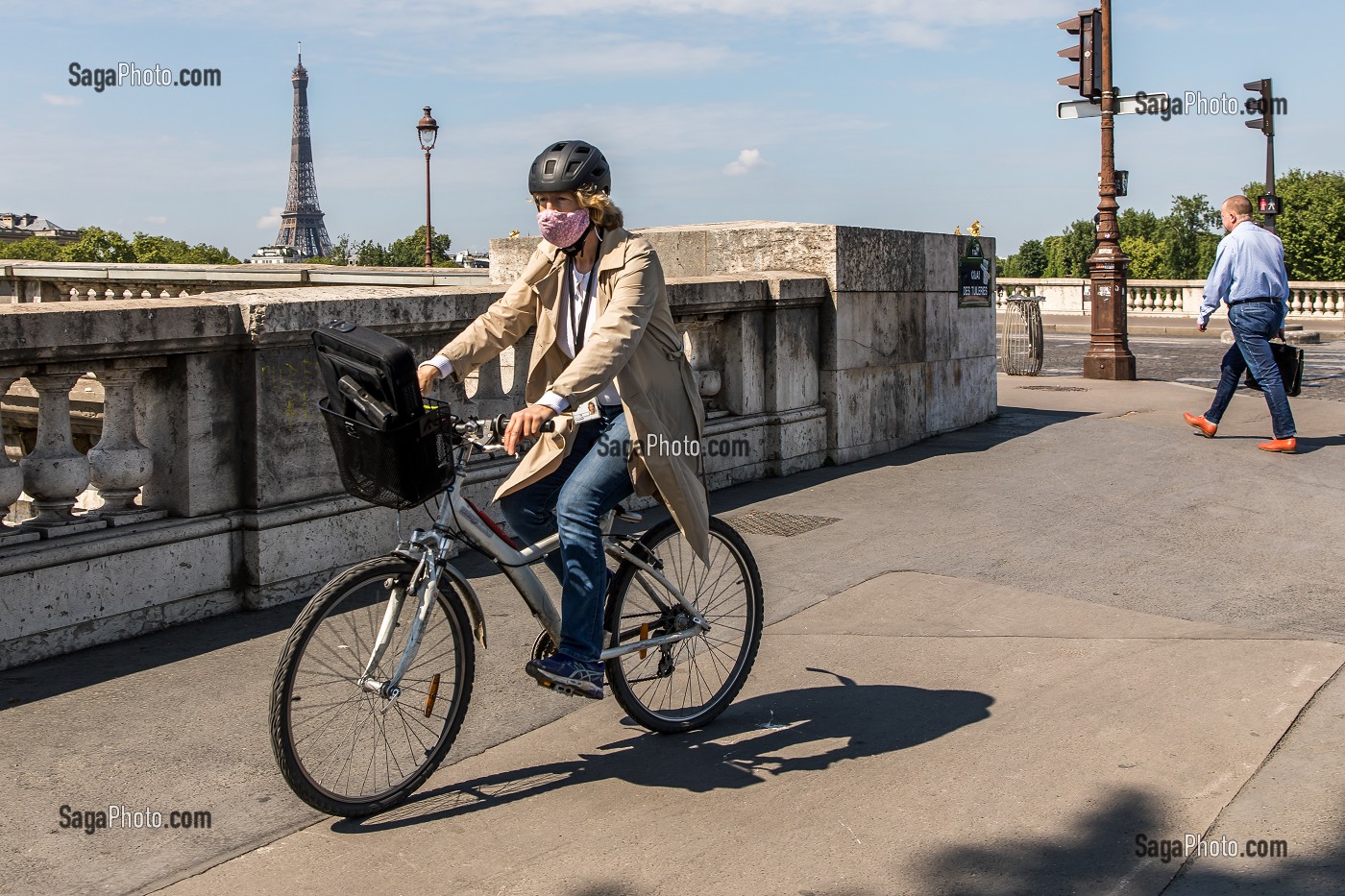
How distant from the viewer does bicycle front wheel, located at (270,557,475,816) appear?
356 centimetres

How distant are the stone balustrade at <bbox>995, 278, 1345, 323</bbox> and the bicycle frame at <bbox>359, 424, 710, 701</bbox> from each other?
29.6 m

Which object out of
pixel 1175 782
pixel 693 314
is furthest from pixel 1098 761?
pixel 693 314

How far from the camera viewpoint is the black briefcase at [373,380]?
344 cm

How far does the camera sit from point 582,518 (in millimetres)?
3982

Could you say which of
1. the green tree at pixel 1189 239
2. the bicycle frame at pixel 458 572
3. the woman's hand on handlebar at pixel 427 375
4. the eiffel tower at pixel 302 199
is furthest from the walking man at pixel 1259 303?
the eiffel tower at pixel 302 199

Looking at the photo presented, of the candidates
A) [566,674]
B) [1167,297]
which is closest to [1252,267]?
[566,674]

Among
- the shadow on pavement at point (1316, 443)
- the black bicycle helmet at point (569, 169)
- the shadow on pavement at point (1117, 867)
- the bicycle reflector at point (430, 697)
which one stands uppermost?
the black bicycle helmet at point (569, 169)

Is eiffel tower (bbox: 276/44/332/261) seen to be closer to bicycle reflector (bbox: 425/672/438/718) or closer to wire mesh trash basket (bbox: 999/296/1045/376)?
wire mesh trash basket (bbox: 999/296/1045/376)

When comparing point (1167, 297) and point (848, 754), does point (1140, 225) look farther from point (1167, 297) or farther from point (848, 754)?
point (848, 754)

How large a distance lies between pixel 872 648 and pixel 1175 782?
1541 millimetres

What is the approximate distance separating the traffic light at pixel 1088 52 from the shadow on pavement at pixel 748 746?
1404 centimetres

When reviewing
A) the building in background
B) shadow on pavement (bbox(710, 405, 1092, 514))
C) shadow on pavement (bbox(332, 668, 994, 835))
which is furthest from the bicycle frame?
the building in background

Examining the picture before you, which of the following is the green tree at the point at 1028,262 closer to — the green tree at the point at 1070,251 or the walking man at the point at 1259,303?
the green tree at the point at 1070,251

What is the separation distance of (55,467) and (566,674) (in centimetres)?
249
